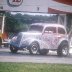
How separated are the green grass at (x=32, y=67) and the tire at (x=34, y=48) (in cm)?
44

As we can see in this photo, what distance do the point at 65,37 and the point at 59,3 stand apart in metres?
1.00

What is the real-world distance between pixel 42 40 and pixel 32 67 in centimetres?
93

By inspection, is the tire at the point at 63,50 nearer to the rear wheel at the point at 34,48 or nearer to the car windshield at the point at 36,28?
the rear wheel at the point at 34,48

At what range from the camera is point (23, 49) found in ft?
25.2

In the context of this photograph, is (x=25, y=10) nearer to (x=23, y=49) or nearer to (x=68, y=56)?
(x=23, y=49)

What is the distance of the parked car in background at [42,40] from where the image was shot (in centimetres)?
768

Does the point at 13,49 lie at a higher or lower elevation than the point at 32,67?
higher

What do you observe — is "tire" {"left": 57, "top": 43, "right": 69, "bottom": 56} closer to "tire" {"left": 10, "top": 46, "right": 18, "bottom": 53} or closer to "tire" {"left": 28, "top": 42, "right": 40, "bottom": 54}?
"tire" {"left": 28, "top": 42, "right": 40, "bottom": 54}

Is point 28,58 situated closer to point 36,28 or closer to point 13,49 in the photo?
point 13,49

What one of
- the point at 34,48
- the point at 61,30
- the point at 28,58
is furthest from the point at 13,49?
the point at 61,30

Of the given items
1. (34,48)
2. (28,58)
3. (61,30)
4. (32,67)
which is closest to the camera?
(32,67)

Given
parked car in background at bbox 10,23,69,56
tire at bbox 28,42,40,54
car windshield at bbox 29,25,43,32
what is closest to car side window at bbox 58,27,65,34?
parked car in background at bbox 10,23,69,56

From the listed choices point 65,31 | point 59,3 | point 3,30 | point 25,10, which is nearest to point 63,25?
point 65,31

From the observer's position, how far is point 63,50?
799 cm
